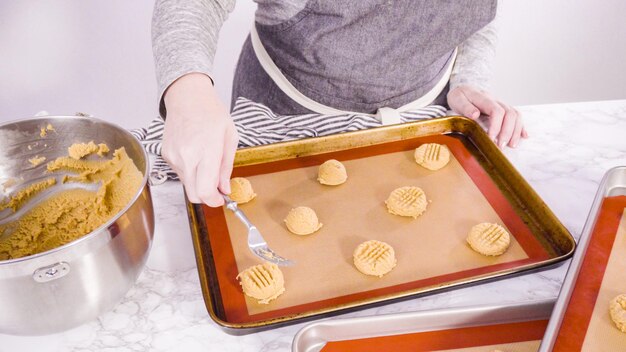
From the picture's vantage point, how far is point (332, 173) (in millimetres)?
1123

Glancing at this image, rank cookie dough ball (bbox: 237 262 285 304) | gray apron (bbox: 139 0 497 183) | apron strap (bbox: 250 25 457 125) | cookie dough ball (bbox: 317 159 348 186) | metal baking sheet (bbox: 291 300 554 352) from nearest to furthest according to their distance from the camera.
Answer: metal baking sheet (bbox: 291 300 554 352)
cookie dough ball (bbox: 237 262 285 304)
cookie dough ball (bbox: 317 159 348 186)
gray apron (bbox: 139 0 497 183)
apron strap (bbox: 250 25 457 125)

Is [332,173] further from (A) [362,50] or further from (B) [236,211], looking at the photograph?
(A) [362,50]

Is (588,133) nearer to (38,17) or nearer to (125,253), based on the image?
(125,253)

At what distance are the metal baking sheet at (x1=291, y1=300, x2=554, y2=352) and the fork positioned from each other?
0.66 feet

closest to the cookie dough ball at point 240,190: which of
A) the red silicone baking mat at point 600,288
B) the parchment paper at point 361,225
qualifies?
the parchment paper at point 361,225

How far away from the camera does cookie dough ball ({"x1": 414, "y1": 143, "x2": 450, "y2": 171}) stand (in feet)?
3.84

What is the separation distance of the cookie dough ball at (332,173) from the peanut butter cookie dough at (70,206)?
0.38 m

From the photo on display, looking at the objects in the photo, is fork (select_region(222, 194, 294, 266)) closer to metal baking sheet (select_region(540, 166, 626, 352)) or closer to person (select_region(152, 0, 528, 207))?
person (select_region(152, 0, 528, 207))

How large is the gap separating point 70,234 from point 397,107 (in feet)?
2.82

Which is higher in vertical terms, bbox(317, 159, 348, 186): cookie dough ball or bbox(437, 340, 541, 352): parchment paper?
bbox(437, 340, 541, 352): parchment paper

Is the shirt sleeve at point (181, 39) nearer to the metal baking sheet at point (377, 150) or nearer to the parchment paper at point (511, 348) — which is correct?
the metal baking sheet at point (377, 150)

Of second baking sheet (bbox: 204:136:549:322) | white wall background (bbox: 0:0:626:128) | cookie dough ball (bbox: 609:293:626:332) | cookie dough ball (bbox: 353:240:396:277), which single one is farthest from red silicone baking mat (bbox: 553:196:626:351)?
white wall background (bbox: 0:0:626:128)

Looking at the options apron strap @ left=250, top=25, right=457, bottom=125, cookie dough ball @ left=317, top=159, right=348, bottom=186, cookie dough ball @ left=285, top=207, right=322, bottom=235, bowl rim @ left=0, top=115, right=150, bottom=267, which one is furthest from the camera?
apron strap @ left=250, top=25, right=457, bottom=125

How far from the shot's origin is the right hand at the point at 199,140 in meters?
0.84
